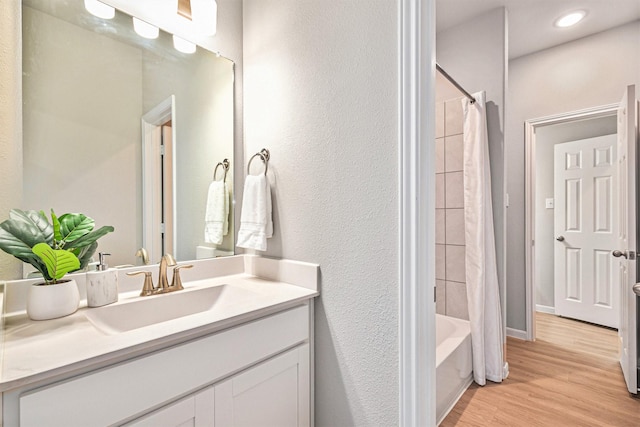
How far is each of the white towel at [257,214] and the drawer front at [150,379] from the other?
0.42 meters

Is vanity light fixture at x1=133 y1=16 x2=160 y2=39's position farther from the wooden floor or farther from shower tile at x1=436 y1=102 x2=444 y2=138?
the wooden floor

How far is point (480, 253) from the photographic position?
2080mm

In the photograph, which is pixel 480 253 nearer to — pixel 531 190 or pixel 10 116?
pixel 531 190

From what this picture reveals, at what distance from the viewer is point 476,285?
2.08 m

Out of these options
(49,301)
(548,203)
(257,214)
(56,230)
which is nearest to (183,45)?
(257,214)

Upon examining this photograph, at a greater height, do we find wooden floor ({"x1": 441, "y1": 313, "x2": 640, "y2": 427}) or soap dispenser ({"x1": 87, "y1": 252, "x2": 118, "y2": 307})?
soap dispenser ({"x1": 87, "y1": 252, "x2": 118, "y2": 307})

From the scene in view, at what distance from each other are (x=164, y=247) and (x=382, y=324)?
3.29ft

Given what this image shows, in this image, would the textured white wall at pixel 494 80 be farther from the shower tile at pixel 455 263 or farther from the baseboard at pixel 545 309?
the baseboard at pixel 545 309

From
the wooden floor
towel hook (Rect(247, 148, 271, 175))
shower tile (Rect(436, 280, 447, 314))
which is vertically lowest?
the wooden floor

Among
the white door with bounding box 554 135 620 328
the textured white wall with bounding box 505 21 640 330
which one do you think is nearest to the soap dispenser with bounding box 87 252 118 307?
the textured white wall with bounding box 505 21 640 330

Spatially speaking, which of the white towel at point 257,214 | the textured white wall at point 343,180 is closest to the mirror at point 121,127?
the white towel at point 257,214

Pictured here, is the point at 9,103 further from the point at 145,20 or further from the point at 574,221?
the point at 574,221

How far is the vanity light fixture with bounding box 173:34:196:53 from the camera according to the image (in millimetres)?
1446

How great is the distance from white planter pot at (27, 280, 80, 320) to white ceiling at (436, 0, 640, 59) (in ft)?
8.95
